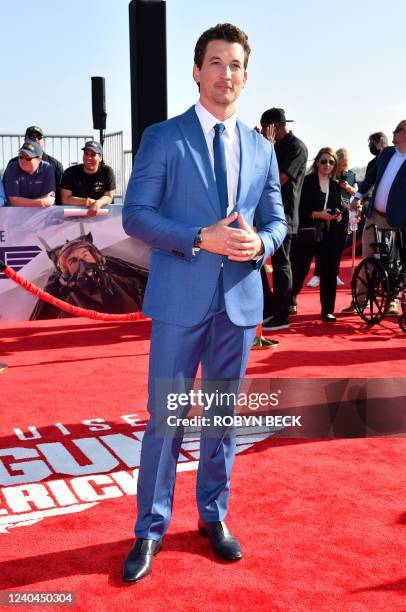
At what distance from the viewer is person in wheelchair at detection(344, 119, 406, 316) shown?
6.81 metres

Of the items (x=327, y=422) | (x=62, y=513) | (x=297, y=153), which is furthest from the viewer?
(x=297, y=153)

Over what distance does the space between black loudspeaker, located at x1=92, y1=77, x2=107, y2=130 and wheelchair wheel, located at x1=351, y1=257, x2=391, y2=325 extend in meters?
8.41

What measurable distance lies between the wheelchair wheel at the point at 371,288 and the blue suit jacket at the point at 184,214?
187 inches

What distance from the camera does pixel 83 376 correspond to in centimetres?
534

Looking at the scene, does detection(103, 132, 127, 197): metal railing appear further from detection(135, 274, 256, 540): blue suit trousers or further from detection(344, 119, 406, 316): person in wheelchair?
detection(135, 274, 256, 540): blue suit trousers

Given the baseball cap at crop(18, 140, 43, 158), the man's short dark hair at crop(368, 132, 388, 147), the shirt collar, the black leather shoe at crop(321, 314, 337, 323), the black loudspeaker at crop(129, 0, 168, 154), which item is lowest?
the black leather shoe at crop(321, 314, 337, 323)

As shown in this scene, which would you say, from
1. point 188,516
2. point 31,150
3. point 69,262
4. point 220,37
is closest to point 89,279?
point 69,262

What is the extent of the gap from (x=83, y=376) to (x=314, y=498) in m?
2.64

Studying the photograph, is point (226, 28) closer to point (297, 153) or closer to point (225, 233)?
point (225, 233)

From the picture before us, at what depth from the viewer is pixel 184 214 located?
2400mm

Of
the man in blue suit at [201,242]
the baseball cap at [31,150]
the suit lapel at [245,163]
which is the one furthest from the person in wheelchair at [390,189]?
the suit lapel at [245,163]

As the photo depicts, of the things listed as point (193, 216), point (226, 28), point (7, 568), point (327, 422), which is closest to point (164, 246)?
point (193, 216)

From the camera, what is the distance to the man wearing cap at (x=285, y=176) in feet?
21.8

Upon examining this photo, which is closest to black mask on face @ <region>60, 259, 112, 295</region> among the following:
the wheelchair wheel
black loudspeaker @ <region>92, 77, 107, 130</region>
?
the wheelchair wheel
